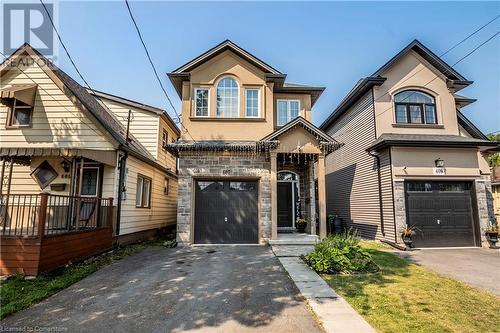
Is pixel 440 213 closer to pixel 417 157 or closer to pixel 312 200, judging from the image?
pixel 417 157

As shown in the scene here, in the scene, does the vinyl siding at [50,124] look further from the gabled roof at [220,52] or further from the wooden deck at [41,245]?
the gabled roof at [220,52]

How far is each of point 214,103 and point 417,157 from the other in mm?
8711

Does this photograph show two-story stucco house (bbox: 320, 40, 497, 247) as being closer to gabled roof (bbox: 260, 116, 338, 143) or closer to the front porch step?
gabled roof (bbox: 260, 116, 338, 143)

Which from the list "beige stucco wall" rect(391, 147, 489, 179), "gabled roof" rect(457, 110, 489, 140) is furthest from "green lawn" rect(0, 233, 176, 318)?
"gabled roof" rect(457, 110, 489, 140)

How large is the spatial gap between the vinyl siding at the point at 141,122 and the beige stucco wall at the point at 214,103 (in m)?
3.14

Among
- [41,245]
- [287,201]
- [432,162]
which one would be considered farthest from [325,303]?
[432,162]

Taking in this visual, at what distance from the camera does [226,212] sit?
447 inches

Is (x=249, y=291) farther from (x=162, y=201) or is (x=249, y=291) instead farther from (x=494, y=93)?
(x=494, y=93)

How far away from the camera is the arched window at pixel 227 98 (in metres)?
11.9

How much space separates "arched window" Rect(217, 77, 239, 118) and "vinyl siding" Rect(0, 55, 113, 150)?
486cm

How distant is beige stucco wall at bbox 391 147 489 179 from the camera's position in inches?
440

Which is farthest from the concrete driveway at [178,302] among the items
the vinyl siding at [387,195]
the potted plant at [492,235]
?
the potted plant at [492,235]

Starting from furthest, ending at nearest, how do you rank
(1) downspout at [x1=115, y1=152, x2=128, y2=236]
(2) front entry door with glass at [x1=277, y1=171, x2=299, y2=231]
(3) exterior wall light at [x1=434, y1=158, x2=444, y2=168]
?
1. (2) front entry door with glass at [x1=277, y1=171, x2=299, y2=231]
2. (3) exterior wall light at [x1=434, y1=158, x2=444, y2=168]
3. (1) downspout at [x1=115, y1=152, x2=128, y2=236]

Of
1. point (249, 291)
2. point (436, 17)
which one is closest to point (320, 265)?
point (249, 291)
